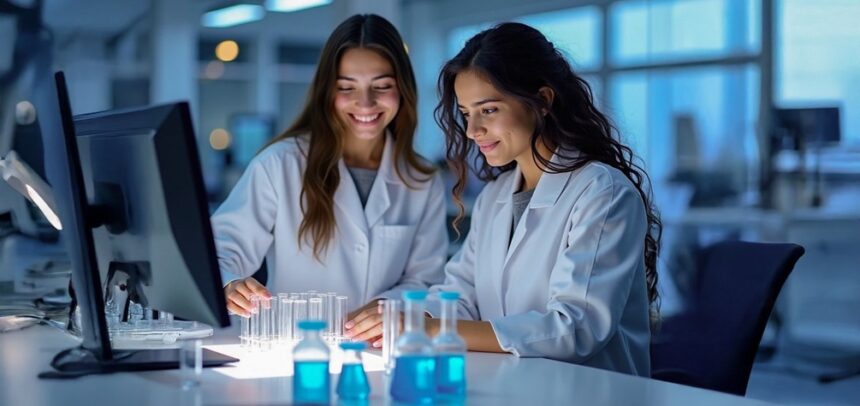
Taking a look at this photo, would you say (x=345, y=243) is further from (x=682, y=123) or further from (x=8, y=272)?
(x=682, y=123)

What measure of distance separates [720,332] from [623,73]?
8462 millimetres

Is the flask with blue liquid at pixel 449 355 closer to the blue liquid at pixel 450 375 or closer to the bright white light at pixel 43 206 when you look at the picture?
the blue liquid at pixel 450 375

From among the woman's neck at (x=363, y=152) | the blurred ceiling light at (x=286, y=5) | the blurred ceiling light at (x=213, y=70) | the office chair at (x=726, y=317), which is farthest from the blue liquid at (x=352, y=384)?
the blurred ceiling light at (x=213, y=70)

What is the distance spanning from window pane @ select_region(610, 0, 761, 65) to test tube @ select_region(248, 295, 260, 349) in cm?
747

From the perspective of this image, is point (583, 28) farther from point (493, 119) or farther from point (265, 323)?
point (265, 323)

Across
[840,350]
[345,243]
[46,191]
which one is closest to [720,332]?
[345,243]

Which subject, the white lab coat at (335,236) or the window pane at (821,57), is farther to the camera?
the window pane at (821,57)

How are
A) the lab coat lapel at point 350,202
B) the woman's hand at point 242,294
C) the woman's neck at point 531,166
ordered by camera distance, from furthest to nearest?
the lab coat lapel at point 350,202 → the woman's neck at point 531,166 → the woman's hand at point 242,294

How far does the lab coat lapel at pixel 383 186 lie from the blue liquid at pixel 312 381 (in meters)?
1.51

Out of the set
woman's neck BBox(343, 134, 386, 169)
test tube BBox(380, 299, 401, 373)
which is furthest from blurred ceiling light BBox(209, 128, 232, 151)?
test tube BBox(380, 299, 401, 373)

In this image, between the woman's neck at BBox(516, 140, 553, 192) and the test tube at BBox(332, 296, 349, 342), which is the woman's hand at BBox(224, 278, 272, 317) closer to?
the test tube at BBox(332, 296, 349, 342)

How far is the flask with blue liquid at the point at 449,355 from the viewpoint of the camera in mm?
1735

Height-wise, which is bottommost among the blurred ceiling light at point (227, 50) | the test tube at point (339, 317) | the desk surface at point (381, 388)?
the desk surface at point (381, 388)

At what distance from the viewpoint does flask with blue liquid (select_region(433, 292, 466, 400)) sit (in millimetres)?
1735
